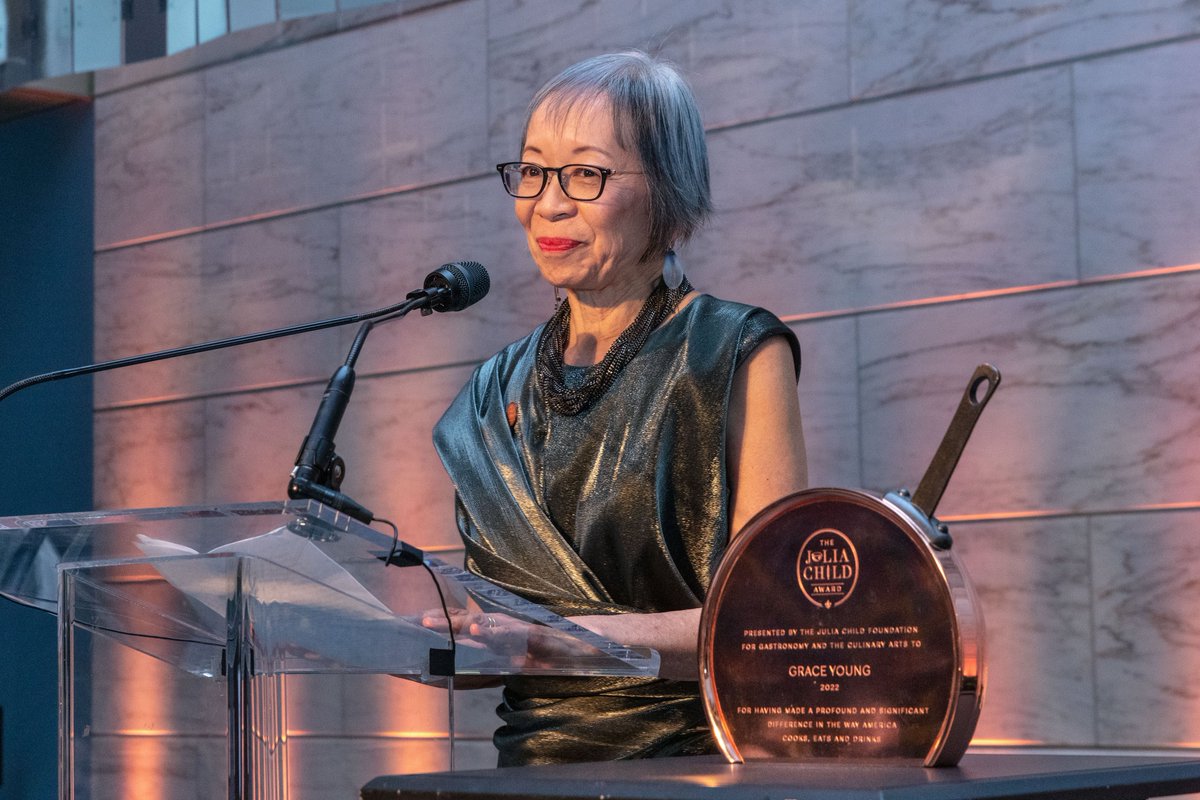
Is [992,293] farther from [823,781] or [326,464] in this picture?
[823,781]

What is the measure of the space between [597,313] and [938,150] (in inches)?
73.6

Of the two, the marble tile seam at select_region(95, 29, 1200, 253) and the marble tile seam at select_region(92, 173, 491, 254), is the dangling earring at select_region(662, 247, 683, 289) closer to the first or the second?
the marble tile seam at select_region(95, 29, 1200, 253)

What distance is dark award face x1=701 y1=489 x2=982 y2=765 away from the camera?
3.92 feet

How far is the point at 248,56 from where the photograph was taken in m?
5.07

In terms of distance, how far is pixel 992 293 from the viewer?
3.59 metres

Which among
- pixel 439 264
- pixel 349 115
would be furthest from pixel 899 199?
pixel 349 115

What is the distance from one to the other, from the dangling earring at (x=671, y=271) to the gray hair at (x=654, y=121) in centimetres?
2

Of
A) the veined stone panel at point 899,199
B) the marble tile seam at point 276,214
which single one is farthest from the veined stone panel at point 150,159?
the veined stone panel at point 899,199

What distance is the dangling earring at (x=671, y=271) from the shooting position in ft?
6.75

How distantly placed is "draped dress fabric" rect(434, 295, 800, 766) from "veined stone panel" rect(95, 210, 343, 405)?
9.55 ft

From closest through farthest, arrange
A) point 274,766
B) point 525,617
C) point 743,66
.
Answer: point 274,766, point 525,617, point 743,66

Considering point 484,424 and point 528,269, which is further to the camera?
point 528,269

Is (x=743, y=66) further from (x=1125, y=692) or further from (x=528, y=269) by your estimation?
(x=1125, y=692)

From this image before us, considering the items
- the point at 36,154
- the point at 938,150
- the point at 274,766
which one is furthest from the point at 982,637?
the point at 36,154
